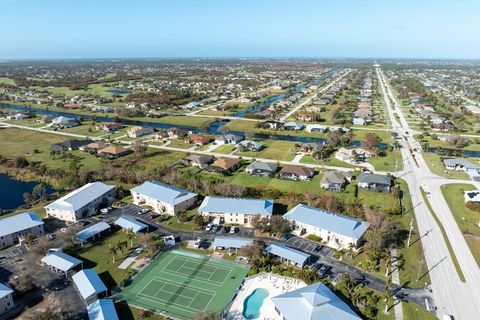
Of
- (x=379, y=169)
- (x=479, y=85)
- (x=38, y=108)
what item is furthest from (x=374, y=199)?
(x=479, y=85)

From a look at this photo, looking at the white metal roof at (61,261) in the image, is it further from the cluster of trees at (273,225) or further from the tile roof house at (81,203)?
the cluster of trees at (273,225)

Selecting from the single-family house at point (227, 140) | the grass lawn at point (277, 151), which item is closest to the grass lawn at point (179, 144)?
the single-family house at point (227, 140)

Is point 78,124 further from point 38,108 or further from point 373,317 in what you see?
point 373,317

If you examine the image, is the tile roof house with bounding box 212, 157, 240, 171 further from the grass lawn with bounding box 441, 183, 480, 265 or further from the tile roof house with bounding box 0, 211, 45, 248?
the grass lawn with bounding box 441, 183, 480, 265

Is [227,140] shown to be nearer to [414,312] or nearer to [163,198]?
[163,198]

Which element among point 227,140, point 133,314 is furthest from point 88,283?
point 227,140

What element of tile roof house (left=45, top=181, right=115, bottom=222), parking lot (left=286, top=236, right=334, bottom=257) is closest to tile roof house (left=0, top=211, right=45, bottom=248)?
tile roof house (left=45, top=181, right=115, bottom=222)
